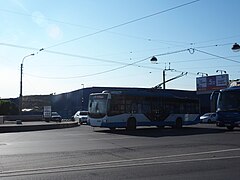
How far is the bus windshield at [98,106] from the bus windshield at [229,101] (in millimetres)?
8704

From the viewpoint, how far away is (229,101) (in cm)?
2961

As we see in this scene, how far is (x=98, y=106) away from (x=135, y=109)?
9.51 ft

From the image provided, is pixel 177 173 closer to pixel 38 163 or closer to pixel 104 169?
pixel 104 169

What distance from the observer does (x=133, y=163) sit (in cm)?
1221

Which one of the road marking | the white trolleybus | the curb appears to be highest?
the white trolleybus

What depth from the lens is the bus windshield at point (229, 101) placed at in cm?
2919

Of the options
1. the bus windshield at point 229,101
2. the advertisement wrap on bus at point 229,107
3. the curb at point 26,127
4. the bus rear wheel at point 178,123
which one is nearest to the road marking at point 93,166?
the advertisement wrap on bus at point 229,107

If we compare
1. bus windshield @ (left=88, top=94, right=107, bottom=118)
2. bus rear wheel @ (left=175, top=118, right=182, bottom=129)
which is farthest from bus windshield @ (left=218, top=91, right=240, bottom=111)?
bus windshield @ (left=88, top=94, right=107, bottom=118)

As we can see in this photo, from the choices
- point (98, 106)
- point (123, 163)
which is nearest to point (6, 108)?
point (98, 106)

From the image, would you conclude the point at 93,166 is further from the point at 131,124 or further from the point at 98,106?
the point at 131,124

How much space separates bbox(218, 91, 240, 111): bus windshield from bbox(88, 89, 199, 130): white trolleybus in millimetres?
4602

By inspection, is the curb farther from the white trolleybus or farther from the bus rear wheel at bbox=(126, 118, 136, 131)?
the bus rear wheel at bbox=(126, 118, 136, 131)

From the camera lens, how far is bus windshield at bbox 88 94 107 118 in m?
28.7

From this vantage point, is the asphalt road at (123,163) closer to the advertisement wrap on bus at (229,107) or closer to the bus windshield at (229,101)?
the advertisement wrap on bus at (229,107)
